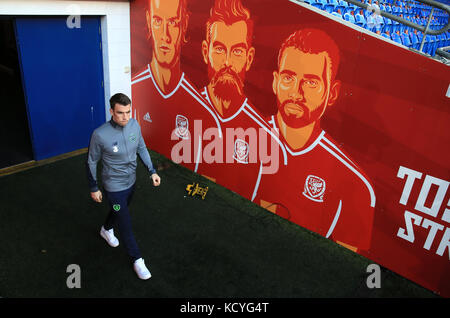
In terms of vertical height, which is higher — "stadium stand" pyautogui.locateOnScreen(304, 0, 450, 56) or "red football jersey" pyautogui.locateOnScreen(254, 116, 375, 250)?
"stadium stand" pyautogui.locateOnScreen(304, 0, 450, 56)

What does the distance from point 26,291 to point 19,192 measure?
181cm

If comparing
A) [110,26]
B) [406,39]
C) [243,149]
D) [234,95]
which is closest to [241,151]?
[243,149]

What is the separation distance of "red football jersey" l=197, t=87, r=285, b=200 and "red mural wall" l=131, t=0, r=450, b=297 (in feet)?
0.05

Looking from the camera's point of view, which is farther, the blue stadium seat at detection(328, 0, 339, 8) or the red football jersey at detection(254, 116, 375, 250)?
the blue stadium seat at detection(328, 0, 339, 8)

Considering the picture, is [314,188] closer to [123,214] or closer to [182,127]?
[123,214]

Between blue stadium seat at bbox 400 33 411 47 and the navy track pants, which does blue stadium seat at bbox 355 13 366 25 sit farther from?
the navy track pants

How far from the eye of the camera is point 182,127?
5230 mm

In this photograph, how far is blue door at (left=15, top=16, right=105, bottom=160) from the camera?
15.6ft

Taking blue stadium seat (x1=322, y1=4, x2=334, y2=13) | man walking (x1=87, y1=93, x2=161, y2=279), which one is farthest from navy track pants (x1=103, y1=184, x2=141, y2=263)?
blue stadium seat (x1=322, y1=4, x2=334, y2=13)

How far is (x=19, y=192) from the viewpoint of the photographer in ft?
14.8

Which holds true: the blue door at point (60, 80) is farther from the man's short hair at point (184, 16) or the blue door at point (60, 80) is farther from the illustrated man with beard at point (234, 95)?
the illustrated man with beard at point (234, 95)

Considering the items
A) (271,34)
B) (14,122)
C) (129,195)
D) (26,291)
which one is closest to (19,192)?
(26,291)

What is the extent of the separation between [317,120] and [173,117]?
2.38m
